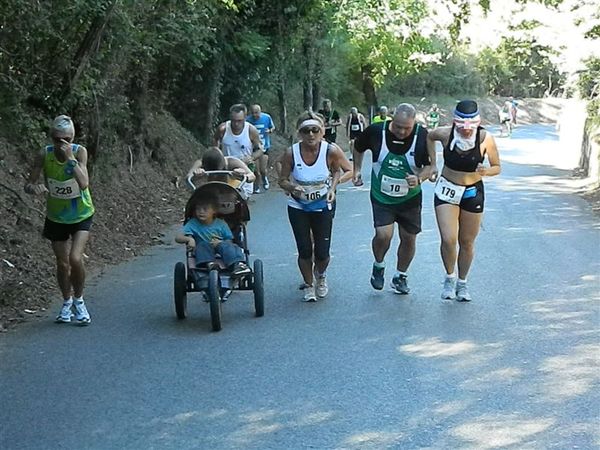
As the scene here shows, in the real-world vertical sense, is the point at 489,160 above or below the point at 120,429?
above

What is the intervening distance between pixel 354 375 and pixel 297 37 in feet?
69.4

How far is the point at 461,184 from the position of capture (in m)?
9.50

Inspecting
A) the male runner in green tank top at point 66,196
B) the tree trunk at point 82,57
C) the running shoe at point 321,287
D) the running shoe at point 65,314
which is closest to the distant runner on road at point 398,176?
the running shoe at point 321,287

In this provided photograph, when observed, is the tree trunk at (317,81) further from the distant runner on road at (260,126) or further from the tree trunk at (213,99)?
the distant runner on road at (260,126)

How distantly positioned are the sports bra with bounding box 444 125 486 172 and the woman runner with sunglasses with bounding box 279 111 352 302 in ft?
3.32

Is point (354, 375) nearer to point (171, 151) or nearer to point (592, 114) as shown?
point (171, 151)

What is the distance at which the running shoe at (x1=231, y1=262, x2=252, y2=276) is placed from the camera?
358 inches

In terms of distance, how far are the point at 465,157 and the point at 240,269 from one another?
242cm

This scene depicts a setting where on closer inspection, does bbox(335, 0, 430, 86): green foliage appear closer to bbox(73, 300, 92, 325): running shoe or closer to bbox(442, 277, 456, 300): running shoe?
bbox(442, 277, 456, 300): running shoe

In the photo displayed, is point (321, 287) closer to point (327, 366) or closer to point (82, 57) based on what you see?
point (327, 366)

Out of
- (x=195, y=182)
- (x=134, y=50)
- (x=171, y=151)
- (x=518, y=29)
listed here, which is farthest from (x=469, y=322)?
(x=518, y=29)

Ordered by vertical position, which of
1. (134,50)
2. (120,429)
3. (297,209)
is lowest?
(120,429)

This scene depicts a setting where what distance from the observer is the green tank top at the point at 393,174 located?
32.0 feet

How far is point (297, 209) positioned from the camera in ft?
32.2
